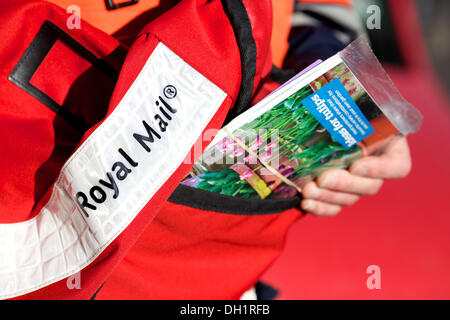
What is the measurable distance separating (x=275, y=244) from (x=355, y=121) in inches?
10.5

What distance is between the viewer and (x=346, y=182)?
0.64m

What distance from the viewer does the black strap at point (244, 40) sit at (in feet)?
1.46

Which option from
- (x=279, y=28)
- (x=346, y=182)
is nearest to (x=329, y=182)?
(x=346, y=182)

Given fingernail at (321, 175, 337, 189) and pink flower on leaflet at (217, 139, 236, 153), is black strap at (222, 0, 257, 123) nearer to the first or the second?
pink flower on leaflet at (217, 139, 236, 153)

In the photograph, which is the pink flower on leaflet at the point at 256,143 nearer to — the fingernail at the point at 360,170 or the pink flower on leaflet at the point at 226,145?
the pink flower on leaflet at the point at 226,145

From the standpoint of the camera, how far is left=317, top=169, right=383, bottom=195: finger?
0.62m

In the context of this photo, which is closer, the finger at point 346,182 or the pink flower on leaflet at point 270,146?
the pink flower on leaflet at point 270,146

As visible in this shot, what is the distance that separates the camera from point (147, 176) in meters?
0.42

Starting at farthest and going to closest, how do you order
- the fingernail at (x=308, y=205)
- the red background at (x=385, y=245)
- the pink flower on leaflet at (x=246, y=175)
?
the red background at (x=385, y=245) → the fingernail at (x=308, y=205) → the pink flower on leaflet at (x=246, y=175)

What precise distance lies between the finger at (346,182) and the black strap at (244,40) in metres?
0.23

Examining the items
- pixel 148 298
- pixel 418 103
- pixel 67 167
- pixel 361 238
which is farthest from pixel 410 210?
pixel 67 167

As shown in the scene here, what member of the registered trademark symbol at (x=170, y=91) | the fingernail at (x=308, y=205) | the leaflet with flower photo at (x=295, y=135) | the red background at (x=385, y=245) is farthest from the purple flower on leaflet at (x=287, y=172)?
the red background at (x=385, y=245)

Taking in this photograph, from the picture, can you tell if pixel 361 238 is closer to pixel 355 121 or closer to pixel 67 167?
pixel 355 121

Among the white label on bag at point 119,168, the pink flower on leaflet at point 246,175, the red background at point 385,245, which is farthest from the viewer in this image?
the red background at point 385,245
